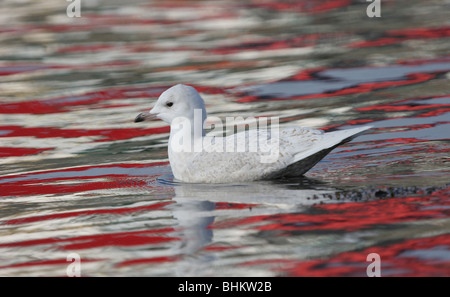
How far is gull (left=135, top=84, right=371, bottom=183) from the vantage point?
890 centimetres

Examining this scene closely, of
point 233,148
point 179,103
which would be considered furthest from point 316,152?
point 179,103

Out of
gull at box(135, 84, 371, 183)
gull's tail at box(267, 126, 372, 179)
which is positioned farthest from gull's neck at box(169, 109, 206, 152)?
gull's tail at box(267, 126, 372, 179)

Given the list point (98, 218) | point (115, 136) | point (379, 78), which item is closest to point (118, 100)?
point (115, 136)

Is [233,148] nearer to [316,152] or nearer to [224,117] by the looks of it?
[316,152]

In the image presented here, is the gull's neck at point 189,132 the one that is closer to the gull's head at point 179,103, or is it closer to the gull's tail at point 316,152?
the gull's head at point 179,103

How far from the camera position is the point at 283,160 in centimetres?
889

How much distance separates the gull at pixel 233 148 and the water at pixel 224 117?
148 millimetres

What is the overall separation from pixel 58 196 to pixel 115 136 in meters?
3.21

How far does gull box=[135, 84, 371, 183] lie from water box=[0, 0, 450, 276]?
0.49 feet

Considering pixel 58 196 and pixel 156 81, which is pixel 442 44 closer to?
pixel 156 81

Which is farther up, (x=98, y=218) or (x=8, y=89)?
(x=8, y=89)

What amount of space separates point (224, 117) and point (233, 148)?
4222 mm

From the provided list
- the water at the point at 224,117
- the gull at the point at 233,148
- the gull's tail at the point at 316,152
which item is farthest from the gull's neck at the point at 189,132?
the gull's tail at the point at 316,152
